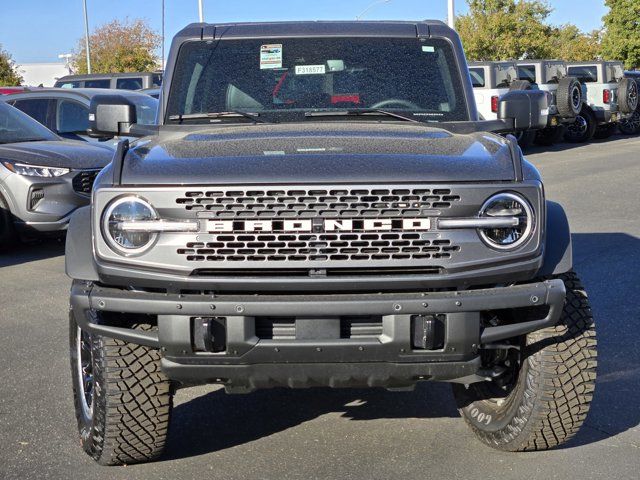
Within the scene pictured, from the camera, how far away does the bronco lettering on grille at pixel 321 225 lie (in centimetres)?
377

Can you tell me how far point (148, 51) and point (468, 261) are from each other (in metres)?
54.9

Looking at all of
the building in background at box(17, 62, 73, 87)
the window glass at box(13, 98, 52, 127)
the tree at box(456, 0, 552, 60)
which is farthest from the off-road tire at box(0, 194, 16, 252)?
the building in background at box(17, 62, 73, 87)

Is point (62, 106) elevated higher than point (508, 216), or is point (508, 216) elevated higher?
point (62, 106)

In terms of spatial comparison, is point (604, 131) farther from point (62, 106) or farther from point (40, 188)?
point (40, 188)

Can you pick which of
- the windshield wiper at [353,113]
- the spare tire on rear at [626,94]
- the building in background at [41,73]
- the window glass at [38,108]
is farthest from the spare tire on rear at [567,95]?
the building in background at [41,73]

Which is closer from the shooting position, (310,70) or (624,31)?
(310,70)

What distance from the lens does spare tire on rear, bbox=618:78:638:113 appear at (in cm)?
2422

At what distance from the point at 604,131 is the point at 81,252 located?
23.6m

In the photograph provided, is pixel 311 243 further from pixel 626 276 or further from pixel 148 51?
pixel 148 51

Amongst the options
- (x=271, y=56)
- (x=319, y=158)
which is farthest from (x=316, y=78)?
(x=319, y=158)

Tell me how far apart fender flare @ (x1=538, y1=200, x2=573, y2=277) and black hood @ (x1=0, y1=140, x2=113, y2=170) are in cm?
712

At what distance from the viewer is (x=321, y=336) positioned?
3768 millimetres

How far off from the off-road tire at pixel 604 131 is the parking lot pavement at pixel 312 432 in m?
19.6

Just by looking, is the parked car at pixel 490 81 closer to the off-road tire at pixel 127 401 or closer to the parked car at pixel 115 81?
the parked car at pixel 115 81
